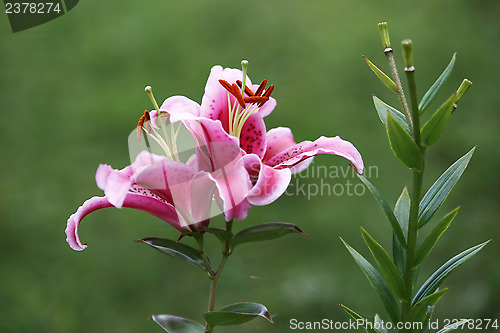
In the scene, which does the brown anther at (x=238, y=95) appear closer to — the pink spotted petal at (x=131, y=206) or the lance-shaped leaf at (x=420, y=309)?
the pink spotted petal at (x=131, y=206)

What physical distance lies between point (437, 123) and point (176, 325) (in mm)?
320

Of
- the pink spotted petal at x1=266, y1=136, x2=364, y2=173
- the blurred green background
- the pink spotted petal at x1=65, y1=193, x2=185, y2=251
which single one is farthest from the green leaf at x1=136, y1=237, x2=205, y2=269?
the blurred green background

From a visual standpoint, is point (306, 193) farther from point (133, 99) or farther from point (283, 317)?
point (133, 99)

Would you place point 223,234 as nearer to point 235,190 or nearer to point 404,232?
point 235,190

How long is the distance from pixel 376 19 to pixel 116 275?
163cm

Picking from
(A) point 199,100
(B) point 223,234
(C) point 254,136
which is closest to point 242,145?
(C) point 254,136

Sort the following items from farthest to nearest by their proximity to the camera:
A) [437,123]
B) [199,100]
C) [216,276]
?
[199,100] → [216,276] → [437,123]

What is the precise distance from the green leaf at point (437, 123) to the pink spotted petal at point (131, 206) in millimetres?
242

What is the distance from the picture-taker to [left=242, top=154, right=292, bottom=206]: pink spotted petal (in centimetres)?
52

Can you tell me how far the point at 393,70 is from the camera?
18.9 inches

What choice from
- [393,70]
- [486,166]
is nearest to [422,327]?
[393,70]

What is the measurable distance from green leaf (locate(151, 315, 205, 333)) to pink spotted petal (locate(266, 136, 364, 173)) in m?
0.18

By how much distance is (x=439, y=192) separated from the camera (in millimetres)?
537

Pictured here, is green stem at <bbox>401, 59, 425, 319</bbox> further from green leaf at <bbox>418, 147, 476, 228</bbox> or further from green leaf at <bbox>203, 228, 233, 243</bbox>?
green leaf at <bbox>203, 228, 233, 243</bbox>
